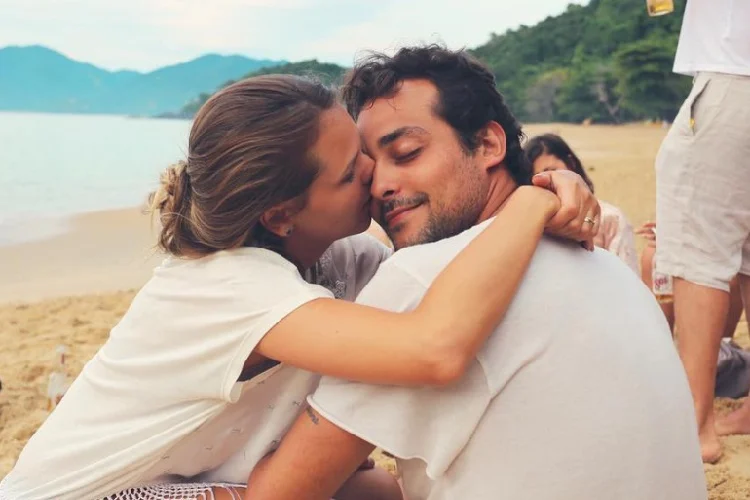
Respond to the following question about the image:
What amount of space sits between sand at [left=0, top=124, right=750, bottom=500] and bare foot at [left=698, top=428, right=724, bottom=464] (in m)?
0.04

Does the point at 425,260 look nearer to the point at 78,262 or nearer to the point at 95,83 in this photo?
the point at 78,262

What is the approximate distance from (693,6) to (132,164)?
89.1 feet

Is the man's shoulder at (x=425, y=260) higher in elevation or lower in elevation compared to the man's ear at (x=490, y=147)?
lower

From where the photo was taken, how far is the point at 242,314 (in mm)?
1622

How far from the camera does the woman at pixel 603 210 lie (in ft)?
14.2

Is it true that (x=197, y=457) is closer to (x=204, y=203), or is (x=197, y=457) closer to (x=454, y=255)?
(x=204, y=203)

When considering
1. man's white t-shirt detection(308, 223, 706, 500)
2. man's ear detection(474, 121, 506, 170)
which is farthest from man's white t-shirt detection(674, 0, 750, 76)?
man's white t-shirt detection(308, 223, 706, 500)

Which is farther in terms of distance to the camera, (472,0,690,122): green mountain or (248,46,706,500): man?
(472,0,690,122): green mountain

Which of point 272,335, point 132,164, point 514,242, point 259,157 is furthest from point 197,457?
point 132,164

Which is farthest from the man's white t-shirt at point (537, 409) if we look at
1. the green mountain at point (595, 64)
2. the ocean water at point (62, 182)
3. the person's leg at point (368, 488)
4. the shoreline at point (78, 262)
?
the green mountain at point (595, 64)

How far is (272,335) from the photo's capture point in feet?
5.20

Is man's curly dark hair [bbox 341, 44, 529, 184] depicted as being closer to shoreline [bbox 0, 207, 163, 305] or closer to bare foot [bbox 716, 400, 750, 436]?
bare foot [bbox 716, 400, 750, 436]

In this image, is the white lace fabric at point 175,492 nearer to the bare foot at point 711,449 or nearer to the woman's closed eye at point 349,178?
the woman's closed eye at point 349,178

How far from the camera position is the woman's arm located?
1.39 meters
